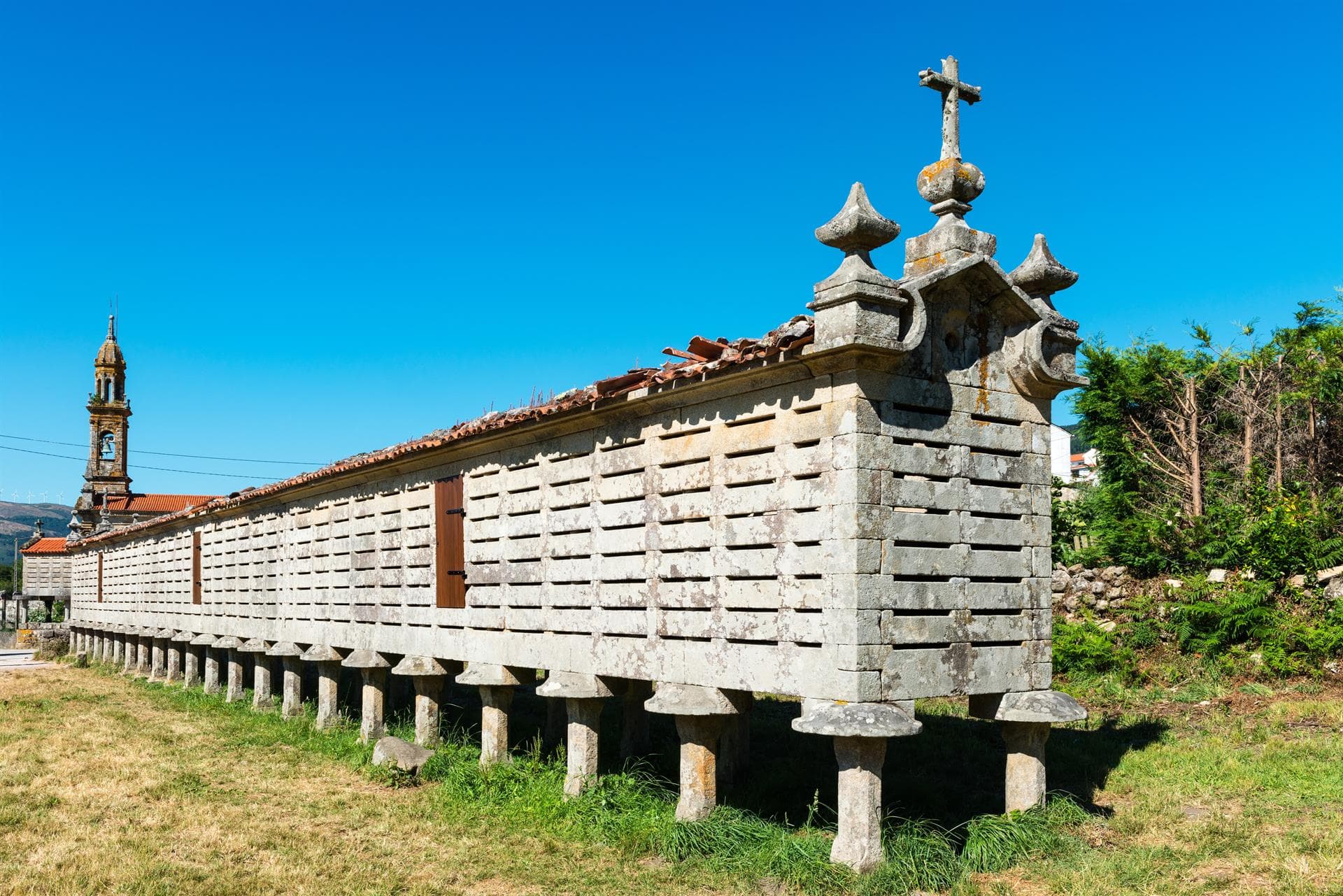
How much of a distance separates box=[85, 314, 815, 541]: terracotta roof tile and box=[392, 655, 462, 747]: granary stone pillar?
2.31 metres

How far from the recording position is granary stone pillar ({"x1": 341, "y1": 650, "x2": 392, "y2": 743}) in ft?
45.4

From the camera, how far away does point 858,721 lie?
716 cm

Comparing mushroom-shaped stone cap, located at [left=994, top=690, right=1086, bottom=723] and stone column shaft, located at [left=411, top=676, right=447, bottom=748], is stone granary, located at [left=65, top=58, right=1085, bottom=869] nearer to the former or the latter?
mushroom-shaped stone cap, located at [left=994, top=690, right=1086, bottom=723]

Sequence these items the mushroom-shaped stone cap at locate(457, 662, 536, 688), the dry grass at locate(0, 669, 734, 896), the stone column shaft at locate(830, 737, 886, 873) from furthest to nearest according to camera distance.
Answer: the mushroom-shaped stone cap at locate(457, 662, 536, 688)
the dry grass at locate(0, 669, 734, 896)
the stone column shaft at locate(830, 737, 886, 873)

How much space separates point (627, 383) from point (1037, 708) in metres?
3.88

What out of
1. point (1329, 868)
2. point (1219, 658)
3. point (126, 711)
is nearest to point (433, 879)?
point (1329, 868)

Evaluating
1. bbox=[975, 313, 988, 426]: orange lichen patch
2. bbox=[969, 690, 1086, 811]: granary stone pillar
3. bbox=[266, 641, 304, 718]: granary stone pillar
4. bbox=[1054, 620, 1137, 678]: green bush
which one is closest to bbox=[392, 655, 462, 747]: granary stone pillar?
bbox=[266, 641, 304, 718]: granary stone pillar

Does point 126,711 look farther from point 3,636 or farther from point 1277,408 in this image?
point 3,636

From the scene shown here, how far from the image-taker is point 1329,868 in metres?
7.29

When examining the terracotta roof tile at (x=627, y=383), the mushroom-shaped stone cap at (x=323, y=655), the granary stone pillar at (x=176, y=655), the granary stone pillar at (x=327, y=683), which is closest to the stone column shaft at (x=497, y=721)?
the terracotta roof tile at (x=627, y=383)

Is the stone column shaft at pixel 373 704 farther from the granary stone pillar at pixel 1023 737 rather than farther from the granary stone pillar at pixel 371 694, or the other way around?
the granary stone pillar at pixel 1023 737

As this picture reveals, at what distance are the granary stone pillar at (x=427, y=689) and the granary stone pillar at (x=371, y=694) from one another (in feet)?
3.36

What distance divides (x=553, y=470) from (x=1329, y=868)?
6.69 m

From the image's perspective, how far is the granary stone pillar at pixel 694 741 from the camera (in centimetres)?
855
